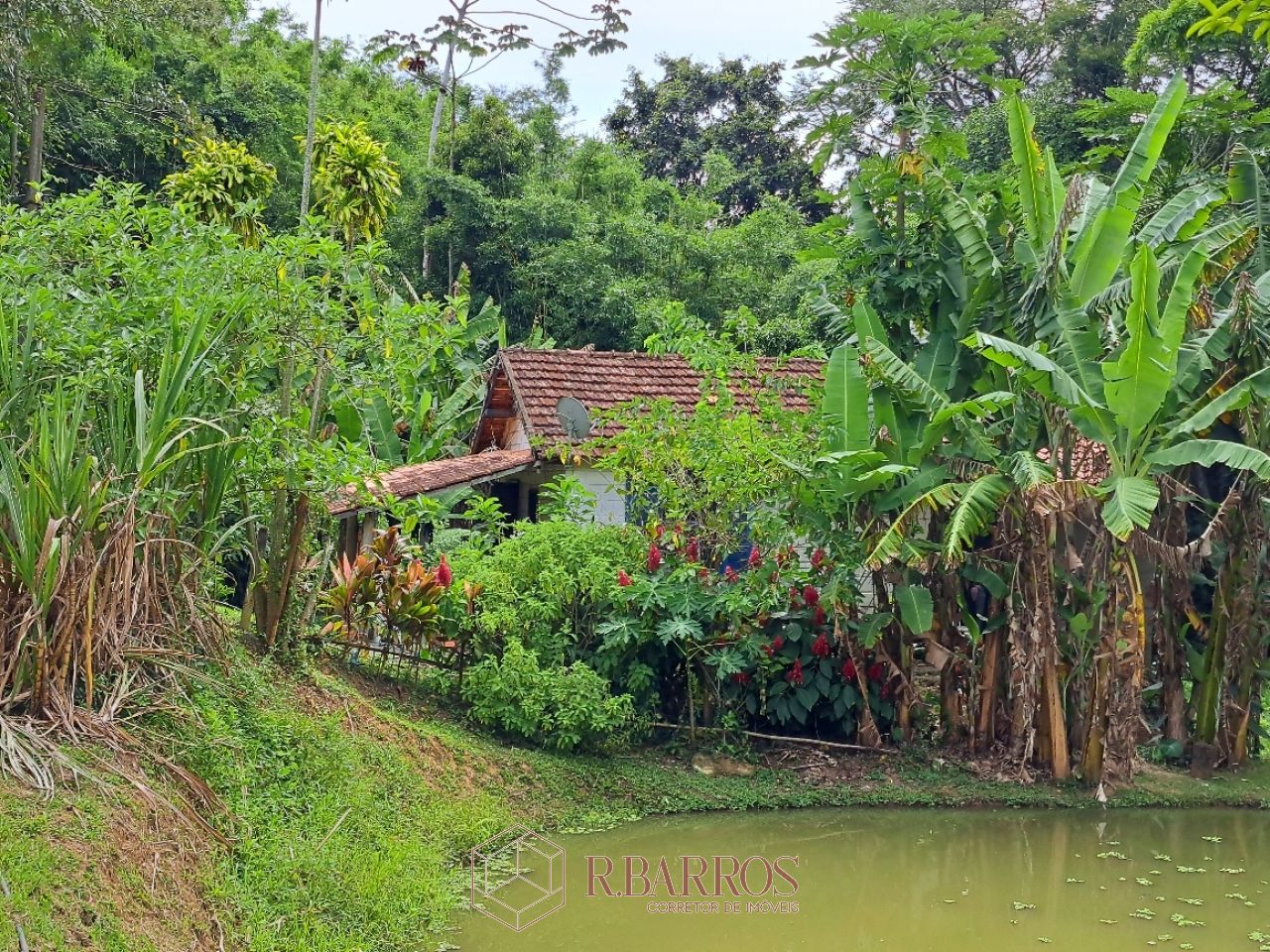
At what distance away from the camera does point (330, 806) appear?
20.0ft

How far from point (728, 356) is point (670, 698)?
2.90 metres

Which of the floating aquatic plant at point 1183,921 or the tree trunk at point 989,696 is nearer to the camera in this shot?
the floating aquatic plant at point 1183,921

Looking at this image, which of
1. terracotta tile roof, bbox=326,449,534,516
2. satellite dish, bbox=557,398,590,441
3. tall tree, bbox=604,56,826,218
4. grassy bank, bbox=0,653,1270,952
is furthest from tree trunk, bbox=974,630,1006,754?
tall tree, bbox=604,56,826,218

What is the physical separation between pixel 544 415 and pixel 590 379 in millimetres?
1090

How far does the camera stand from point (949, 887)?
690cm

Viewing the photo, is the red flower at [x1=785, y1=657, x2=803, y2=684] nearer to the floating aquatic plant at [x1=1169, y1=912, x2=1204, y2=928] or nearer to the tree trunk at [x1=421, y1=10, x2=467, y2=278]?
the floating aquatic plant at [x1=1169, y1=912, x2=1204, y2=928]

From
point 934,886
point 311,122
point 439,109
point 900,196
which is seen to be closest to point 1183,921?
point 934,886

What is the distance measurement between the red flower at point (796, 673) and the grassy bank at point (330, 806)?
2.35 ft

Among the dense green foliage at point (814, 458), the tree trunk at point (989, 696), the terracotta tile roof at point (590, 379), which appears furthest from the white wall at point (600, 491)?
the tree trunk at point (989, 696)

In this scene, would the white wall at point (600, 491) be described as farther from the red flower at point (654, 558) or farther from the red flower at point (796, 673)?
the red flower at point (796, 673)

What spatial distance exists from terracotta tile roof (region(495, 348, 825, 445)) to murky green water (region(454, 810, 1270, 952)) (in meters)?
5.63

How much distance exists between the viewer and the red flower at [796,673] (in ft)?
30.1

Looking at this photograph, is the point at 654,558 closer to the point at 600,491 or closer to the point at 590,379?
the point at 600,491

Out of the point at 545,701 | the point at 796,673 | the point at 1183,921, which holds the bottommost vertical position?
the point at 1183,921
